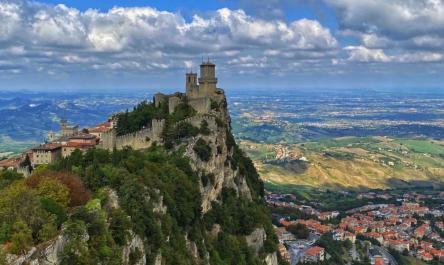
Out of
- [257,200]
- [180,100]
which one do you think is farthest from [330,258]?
[180,100]

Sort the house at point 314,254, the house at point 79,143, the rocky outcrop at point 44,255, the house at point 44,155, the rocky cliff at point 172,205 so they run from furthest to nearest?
the house at point 314,254
the house at point 79,143
the house at point 44,155
the rocky cliff at point 172,205
the rocky outcrop at point 44,255

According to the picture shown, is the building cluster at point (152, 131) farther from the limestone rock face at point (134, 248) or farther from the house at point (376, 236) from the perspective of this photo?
the house at point (376, 236)

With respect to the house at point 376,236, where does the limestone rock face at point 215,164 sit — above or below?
above

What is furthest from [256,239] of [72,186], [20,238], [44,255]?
[20,238]

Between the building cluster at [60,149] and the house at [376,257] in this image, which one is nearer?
the building cluster at [60,149]

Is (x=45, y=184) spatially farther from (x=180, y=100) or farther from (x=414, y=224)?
(x=414, y=224)

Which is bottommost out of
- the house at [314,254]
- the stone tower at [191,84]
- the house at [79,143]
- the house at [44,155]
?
the house at [314,254]

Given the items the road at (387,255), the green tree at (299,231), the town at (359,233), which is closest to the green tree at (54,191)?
the town at (359,233)

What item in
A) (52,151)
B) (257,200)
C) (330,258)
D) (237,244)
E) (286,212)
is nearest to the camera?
(237,244)

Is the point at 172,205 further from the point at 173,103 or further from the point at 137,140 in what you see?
the point at 173,103
